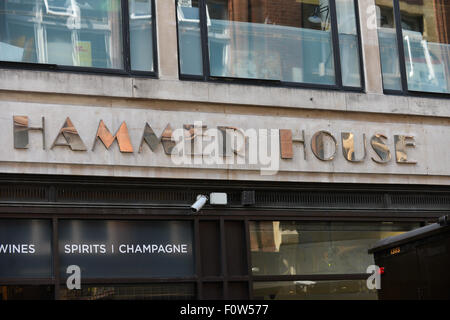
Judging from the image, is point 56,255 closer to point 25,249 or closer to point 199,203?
point 25,249

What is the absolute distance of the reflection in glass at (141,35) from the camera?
12109mm

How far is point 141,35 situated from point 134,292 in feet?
12.5

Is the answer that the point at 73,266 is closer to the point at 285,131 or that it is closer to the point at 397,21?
the point at 285,131

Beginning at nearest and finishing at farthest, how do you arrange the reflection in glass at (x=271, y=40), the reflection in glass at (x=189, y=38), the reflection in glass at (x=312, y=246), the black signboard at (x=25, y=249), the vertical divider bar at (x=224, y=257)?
the black signboard at (x=25, y=249) < the vertical divider bar at (x=224, y=257) < the reflection in glass at (x=312, y=246) < the reflection in glass at (x=189, y=38) < the reflection in glass at (x=271, y=40)

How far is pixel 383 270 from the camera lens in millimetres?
9211

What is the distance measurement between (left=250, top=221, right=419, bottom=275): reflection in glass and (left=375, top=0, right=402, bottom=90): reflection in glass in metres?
2.40

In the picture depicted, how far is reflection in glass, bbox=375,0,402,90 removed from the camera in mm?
13531

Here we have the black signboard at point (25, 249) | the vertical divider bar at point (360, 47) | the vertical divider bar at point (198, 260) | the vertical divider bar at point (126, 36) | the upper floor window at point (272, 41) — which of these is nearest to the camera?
the black signboard at point (25, 249)

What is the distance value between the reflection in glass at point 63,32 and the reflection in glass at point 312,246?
342cm

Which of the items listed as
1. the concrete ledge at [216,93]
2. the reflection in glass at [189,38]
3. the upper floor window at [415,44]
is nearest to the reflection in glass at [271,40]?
the reflection in glass at [189,38]

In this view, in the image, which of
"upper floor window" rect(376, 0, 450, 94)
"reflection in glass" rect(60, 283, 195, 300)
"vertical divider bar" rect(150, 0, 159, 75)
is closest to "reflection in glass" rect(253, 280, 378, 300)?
"reflection in glass" rect(60, 283, 195, 300)

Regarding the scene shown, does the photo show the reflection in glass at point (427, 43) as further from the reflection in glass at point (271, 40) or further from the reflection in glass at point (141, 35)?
the reflection in glass at point (141, 35)
